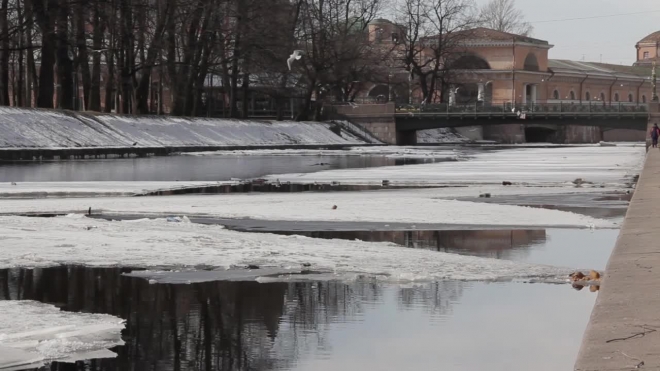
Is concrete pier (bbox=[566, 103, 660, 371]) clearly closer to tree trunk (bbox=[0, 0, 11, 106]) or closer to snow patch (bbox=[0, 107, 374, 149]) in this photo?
tree trunk (bbox=[0, 0, 11, 106])

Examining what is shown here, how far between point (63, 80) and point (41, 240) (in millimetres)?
55034

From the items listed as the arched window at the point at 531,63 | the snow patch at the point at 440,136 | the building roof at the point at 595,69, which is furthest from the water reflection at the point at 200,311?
the building roof at the point at 595,69

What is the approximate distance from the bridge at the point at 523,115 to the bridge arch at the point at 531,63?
2989cm

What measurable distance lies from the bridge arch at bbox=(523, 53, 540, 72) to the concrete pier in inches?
5072

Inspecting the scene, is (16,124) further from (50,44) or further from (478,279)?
(478,279)

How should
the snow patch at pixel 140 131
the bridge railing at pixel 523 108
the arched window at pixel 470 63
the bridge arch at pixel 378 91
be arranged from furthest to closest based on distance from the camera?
the bridge arch at pixel 378 91, the arched window at pixel 470 63, the bridge railing at pixel 523 108, the snow patch at pixel 140 131

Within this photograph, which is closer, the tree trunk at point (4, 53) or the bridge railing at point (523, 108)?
the tree trunk at point (4, 53)

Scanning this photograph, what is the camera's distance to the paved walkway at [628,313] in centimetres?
694

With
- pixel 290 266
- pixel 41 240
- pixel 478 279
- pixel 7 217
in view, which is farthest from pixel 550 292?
pixel 7 217

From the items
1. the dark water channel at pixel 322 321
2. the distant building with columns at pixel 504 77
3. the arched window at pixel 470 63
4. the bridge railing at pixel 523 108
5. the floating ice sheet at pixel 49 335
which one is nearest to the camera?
the floating ice sheet at pixel 49 335

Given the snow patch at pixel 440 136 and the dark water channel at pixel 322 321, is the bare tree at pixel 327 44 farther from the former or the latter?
the dark water channel at pixel 322 321

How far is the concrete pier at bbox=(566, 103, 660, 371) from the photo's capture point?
6.94 m

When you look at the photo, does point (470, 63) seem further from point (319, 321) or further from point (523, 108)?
point (319, 321)

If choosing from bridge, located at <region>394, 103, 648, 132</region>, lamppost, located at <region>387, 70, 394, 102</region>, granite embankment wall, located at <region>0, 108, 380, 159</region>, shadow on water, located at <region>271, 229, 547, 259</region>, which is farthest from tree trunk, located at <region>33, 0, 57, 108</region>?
lamppost, located at <region>387, 70, 394, 102</region>
